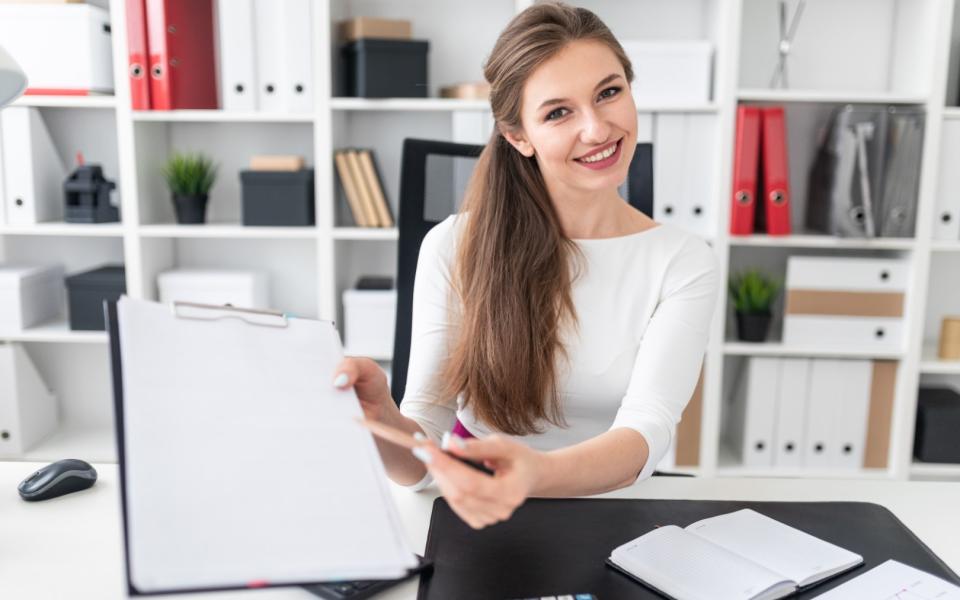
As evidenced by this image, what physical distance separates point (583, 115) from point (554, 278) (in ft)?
0.90

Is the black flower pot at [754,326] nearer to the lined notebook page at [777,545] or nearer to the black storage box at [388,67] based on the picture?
the black storage box at [388,67]

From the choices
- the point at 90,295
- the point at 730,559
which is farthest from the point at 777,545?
the point at 90,295

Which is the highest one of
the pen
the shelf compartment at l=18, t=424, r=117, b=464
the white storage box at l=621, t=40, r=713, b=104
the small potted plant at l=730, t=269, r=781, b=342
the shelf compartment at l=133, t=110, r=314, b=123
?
the white storage box at l=621, t=40, r=713, b=104

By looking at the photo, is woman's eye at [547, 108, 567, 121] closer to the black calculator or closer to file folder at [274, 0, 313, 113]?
the black calculator

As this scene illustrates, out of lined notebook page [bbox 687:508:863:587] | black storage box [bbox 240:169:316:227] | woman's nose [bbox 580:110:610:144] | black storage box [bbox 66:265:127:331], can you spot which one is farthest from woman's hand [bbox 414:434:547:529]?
black storage box [bbox 66:265:127:331]

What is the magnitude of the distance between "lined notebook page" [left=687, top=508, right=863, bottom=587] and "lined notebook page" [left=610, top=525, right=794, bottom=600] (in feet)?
0.07

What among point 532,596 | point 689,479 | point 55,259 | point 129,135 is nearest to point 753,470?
point 689,479

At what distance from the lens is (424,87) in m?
2.51

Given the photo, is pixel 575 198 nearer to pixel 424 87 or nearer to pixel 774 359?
pixel 424 87

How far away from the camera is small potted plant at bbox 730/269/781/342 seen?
8.45ft

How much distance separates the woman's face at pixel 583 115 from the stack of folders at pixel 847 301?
1407mm

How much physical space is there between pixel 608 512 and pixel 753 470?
5.69 feet

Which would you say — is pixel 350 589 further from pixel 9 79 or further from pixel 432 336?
pixel 9 79

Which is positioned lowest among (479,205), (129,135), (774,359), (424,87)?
(774,359)
